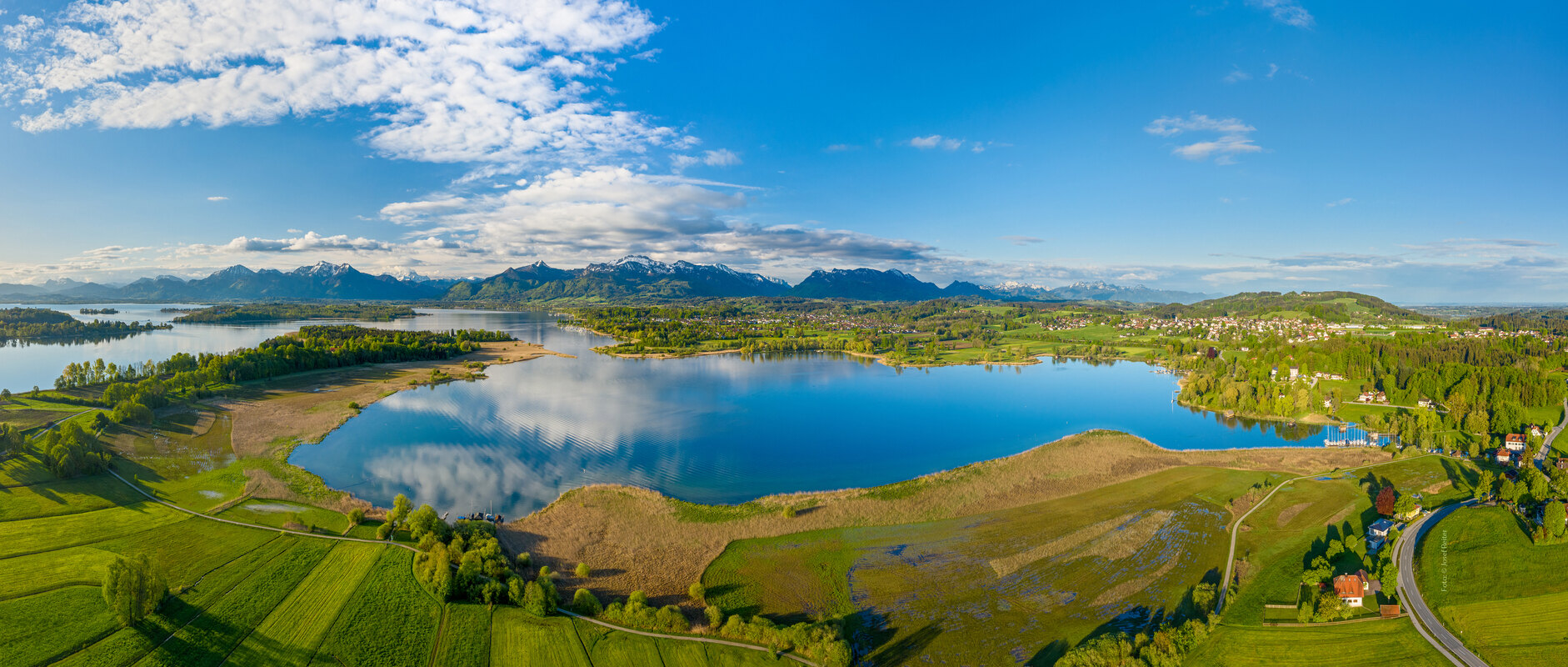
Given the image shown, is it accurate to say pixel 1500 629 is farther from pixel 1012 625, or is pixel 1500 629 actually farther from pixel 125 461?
pixel 125 461

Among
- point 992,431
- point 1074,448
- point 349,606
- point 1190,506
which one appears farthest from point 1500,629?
point 349,606

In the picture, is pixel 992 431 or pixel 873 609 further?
pixel 992 431

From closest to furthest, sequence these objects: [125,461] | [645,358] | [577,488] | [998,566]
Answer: [998,566], [577,488], [125,461], [645,358]

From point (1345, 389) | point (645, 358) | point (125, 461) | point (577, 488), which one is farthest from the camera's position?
point (645, 358)

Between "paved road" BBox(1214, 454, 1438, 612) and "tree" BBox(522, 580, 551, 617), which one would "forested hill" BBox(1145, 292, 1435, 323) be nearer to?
"paved road" BBox(1214, 454, 1438, 612)

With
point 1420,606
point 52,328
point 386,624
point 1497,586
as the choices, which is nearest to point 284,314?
point 52,328

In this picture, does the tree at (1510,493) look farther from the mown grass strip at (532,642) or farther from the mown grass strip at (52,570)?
the mown grass strip at (52,570)

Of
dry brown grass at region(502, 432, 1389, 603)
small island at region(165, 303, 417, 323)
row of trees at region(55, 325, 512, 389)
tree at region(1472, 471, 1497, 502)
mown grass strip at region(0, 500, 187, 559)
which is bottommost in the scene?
dry brown grass at region(502, 432, 1389, 603)

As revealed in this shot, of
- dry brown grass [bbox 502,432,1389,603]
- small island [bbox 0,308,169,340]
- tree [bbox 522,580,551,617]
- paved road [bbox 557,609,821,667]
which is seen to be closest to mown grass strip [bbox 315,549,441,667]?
tree [bbox 522,580,551,617]
